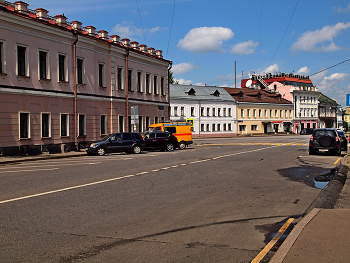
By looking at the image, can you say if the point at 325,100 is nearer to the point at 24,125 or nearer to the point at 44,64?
the point at 44,64

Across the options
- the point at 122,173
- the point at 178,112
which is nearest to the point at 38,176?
the point at 122,173

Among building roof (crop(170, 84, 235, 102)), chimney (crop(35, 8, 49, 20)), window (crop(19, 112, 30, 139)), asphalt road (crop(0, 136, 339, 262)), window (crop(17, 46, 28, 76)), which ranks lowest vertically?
asphalt road (crop(0, 136, 339, 262))

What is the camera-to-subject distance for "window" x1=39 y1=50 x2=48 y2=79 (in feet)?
89.7

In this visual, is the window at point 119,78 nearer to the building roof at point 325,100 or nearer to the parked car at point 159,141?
the parked car at point 159,141

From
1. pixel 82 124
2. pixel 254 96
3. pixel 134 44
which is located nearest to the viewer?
pixel 82 124

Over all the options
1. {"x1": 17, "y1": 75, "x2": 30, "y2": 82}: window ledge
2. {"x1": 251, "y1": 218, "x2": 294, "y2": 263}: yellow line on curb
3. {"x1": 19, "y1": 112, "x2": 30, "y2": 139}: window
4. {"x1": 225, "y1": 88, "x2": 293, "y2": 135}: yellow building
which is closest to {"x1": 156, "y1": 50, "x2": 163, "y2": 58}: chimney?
{"x1": 17, "y1": 75, "x2": 30, "y2": 82}: window ledge

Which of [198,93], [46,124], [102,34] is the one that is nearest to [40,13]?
[102,34]

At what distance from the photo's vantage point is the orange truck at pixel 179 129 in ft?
110

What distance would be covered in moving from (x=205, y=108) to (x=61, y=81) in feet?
158

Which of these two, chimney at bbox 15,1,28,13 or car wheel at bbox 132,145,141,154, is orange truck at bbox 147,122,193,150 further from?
chimney at bbox 15,1,28,13

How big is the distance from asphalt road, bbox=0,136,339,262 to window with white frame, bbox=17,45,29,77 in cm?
1350

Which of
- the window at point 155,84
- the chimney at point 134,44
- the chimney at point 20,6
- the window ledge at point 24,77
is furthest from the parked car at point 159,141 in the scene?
the window at point 155,84

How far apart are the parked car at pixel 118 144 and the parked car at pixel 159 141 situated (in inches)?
56.6

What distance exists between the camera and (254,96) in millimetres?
87000
